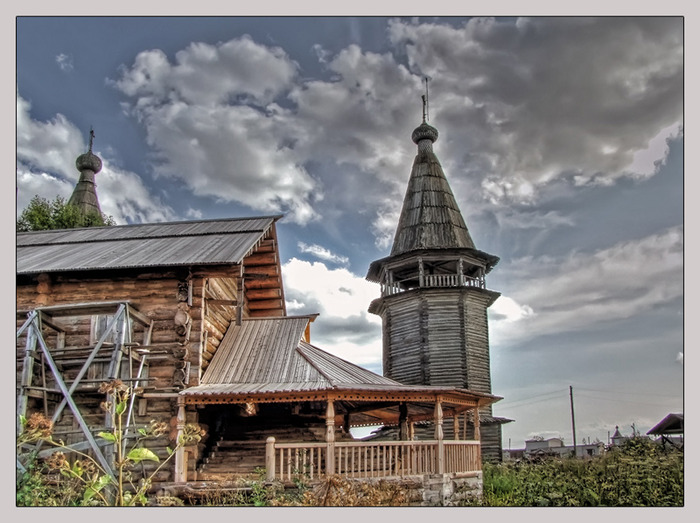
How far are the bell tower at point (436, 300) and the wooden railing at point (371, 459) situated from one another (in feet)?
39.3

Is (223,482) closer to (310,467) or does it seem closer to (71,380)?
(310,467)

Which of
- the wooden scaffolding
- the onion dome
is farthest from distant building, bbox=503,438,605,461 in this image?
the onion dome

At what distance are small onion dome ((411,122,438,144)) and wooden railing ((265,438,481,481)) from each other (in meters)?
19.9

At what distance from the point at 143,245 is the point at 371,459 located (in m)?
7.64

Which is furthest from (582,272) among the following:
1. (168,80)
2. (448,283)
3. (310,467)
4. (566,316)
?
(448,283)

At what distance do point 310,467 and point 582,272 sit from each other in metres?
7.05

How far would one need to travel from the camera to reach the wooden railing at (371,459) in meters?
13.5

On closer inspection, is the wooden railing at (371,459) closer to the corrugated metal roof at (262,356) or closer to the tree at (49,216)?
the corrugated metal roof at (262,356)

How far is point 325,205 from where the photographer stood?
1644 centimetres

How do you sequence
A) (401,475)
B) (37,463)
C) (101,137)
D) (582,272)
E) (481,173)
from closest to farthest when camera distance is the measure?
(37,463) < (401,475) < (582,272) < (101,137) < (481,173)

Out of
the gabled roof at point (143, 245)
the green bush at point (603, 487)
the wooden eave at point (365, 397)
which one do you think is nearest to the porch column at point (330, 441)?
the wooden eave at point (365, 397)

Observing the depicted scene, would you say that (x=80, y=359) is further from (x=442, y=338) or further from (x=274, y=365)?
(x=442, y=338)

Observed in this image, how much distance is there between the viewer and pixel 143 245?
55.6ft

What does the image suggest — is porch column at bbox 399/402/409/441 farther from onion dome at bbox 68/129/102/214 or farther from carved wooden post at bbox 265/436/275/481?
onion dome at bbox 68/129/102/214
